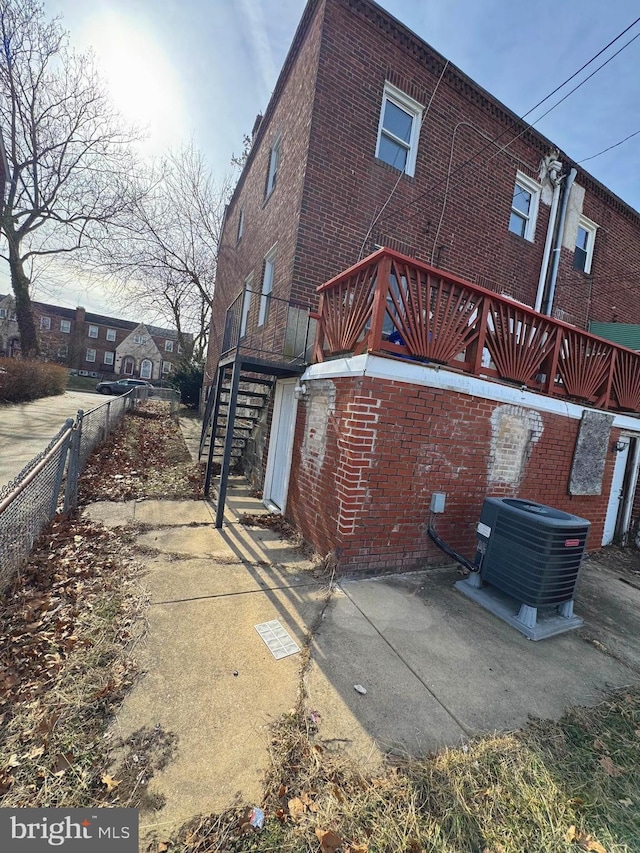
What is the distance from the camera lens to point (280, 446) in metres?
6.12

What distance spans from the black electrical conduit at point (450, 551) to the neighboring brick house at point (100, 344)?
45.0 meters

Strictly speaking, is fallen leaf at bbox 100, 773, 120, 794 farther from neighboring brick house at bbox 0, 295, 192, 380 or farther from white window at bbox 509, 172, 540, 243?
neighboring brick house at bbox 0, 295, 192, 380

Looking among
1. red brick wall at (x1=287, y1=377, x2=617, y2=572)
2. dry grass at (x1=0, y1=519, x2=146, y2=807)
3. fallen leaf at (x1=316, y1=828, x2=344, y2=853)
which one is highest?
red brick wall at (x1=287, y1=377, x2=617, y2=572)

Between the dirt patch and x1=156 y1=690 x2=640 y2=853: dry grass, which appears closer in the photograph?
x1=156 y1=690 x2=640 y2=853: dry grass

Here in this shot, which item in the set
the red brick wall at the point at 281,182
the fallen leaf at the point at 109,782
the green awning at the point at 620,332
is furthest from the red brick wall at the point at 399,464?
the green awning at the point at 620,332

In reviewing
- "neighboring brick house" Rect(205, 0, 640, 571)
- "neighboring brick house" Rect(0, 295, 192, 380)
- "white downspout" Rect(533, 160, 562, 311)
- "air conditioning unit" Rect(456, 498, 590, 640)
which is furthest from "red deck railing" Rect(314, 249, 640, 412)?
"neighboring brick house" Rect(0, 295, 192, 380)

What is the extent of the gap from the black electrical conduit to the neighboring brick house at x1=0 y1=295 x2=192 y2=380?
1771 inches

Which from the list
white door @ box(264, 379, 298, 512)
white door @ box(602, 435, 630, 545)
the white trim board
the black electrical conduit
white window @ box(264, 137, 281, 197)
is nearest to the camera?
the white trim board

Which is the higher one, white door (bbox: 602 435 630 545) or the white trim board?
the white trim board

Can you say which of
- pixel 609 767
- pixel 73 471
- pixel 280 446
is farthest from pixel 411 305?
pixel 73 471

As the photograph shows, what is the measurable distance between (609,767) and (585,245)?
39.3ft

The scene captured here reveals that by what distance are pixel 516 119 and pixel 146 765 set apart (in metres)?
11.6

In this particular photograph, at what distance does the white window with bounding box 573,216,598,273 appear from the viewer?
9836 millimetres

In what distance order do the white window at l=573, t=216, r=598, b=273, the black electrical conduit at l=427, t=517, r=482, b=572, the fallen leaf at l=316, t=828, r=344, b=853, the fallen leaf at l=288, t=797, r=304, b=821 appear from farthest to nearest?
the white window at l=573, t=216, r=598, b=273
the black electrical conduit at l=427, t=517, r=482, b=572
the fallen leaf at l=288, t=797, r=304, b=821
the fallen leaf at l=316, t=828, r=344, b=853
